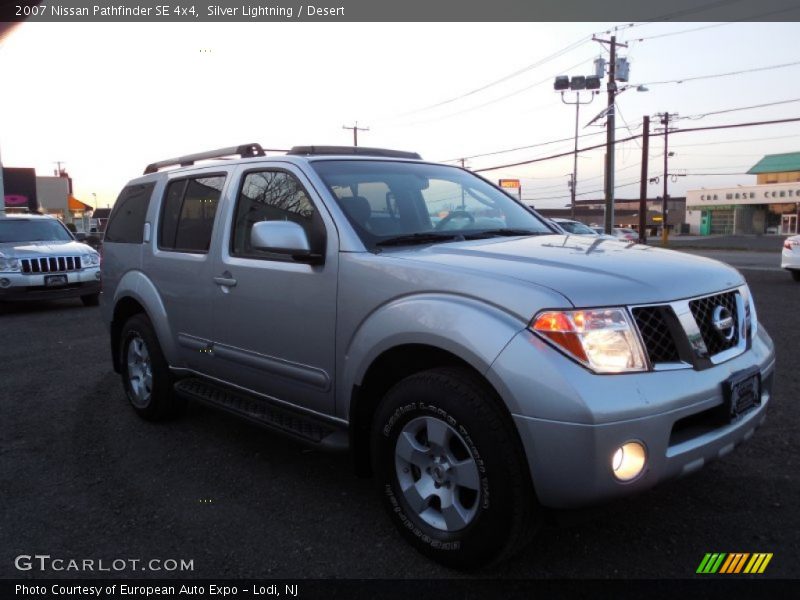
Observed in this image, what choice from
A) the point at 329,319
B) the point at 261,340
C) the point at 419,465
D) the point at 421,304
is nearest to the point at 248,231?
the point at 261,340

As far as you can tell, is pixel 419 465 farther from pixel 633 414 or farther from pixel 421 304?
pixel 633 414

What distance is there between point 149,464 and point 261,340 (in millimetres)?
1221

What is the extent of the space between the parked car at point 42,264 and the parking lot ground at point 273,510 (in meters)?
6.91

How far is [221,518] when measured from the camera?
331 centimetres

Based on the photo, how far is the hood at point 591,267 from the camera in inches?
98.7

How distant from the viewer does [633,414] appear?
7.52 ft

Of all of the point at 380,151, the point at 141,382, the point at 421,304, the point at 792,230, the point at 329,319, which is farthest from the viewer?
the point at 792,230

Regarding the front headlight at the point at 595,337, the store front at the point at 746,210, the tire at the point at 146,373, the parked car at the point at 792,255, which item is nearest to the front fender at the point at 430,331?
the front headlight at the point at 595,337

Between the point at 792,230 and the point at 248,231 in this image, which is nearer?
the point at 248,231

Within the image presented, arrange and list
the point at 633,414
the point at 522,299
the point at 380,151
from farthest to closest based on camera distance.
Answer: the point at 380,151 → the point at 522,299 → the point at 633,414

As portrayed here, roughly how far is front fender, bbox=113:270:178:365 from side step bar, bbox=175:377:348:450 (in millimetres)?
265

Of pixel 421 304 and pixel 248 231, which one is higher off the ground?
pixel 248 231

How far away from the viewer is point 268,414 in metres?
3.62

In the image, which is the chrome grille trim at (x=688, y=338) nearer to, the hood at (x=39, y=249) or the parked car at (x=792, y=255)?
the hood at (x=39, y=249)
